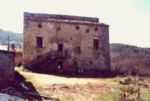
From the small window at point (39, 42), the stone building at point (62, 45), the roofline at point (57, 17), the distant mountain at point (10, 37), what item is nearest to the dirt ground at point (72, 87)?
the stone building at point (62, 45)

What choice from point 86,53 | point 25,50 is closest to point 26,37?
point 25,50

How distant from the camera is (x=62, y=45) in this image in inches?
1319

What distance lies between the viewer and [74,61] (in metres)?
33.5

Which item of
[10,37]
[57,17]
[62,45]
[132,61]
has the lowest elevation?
[132,61]

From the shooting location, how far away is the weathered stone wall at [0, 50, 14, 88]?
25500 mm

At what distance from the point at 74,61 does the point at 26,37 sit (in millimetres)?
4462

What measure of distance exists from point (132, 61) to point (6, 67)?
14658 millimetres

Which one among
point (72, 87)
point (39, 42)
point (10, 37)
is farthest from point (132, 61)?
point (10, 37)

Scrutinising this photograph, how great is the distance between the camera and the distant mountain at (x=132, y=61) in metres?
36.7

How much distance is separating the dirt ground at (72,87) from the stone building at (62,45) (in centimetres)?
279

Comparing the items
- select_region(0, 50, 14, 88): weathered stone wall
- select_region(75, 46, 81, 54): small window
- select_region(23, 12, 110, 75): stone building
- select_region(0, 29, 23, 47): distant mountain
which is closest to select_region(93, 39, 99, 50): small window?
select_region(23, 12, 110, 75): stone building

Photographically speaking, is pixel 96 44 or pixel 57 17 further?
pixel 57 17

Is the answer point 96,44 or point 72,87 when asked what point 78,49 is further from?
point 72,87

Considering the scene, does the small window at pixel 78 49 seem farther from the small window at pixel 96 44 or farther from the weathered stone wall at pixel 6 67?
the weathered stone wall at pixel 6 67
